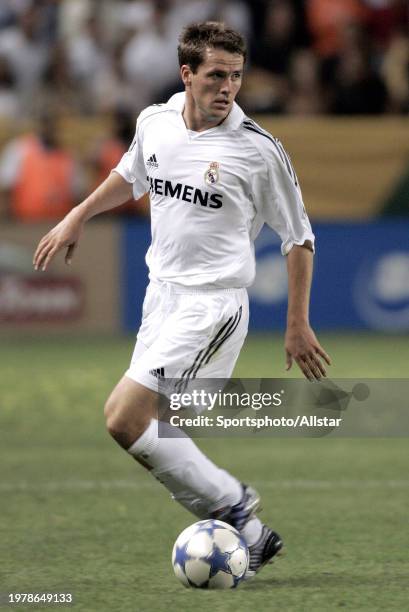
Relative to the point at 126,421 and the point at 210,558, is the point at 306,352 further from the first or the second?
the point at 210,558

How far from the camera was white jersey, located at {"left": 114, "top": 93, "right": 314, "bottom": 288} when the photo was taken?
5055 mm

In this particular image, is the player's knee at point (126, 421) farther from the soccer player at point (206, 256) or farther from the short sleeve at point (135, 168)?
the short sleeve at point (135, 168)

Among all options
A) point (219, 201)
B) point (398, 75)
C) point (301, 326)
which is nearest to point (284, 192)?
point (219, 201)

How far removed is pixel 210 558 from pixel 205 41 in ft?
5.85

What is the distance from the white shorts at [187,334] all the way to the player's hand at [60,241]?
346 mm

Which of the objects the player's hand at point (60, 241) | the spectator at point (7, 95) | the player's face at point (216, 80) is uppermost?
the player's face at point (216, 80)

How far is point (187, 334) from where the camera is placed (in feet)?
16.5

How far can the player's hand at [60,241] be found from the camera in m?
5.16

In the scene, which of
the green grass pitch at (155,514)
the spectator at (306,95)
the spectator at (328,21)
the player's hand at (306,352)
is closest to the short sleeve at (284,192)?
the player's hand at (306,352)

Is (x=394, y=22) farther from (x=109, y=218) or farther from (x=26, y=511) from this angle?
(x=26, y=511)

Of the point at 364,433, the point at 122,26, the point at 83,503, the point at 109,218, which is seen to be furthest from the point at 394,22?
the point at 83,503

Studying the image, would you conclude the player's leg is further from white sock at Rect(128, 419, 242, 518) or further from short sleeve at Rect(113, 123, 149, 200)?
short sleeve at Rect(113, 123, 149, 200)

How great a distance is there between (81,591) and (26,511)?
1659 mm

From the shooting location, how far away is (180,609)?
4.57m
